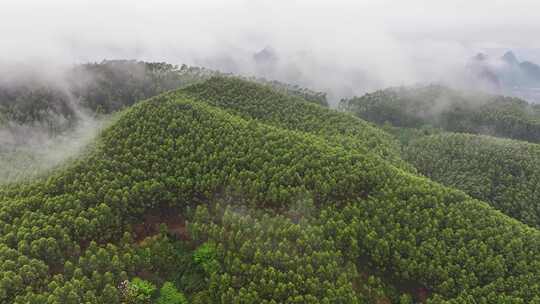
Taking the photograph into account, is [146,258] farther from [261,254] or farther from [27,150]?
[27,150]

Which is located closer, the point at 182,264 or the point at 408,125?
the point at 182,264

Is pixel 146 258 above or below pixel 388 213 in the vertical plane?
below

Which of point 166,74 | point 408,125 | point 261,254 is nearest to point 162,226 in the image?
point 261,254

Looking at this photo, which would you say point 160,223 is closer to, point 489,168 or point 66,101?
point 489,168

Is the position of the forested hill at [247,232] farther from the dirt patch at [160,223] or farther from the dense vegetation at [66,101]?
the dense vegetation at [66,101]

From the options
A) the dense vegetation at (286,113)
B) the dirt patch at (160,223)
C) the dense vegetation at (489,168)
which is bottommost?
the dirt patch at (160,223)

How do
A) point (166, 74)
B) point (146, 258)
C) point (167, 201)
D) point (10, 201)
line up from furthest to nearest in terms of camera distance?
point (166, 74) → point (167, 201) → point (10, 201) → point (146, 258)

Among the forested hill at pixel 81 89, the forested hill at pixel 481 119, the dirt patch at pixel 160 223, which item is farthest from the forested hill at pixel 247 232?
the forested hill at pixel 481 119

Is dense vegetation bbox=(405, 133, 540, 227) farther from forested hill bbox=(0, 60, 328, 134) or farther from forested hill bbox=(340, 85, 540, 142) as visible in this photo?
forested hill bbox=(340, 85, 540, 142)
